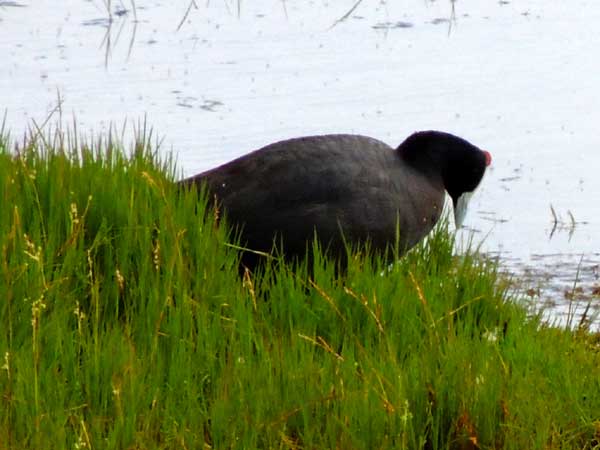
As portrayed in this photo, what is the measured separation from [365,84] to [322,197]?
3.95 m

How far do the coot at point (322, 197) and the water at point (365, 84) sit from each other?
101cm

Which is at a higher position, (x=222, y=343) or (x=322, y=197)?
(x=322, y=197)

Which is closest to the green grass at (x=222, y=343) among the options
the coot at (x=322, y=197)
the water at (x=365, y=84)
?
the coot at (x=322, y=197)

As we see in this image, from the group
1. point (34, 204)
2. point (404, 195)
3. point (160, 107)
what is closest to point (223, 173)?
point (404, 195)

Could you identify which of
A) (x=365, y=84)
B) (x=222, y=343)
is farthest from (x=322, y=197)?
(x=365, y=84)

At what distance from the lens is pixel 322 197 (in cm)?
618

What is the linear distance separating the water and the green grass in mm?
1950

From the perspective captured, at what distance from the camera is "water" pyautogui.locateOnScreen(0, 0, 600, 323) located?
8344 millimetres

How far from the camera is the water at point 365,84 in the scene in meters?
8.34

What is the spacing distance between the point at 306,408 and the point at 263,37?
7.05 m

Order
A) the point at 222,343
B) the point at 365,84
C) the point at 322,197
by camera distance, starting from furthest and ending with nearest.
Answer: the point at 365,84
the point at 322,197
the point at 222,343

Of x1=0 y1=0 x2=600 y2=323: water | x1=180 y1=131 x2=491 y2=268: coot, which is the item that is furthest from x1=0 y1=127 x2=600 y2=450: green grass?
x1=0 y1=0 x2=600 y2=323: water

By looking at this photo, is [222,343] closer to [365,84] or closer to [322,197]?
[322,197]

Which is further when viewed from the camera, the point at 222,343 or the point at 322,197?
the point at 322,197
